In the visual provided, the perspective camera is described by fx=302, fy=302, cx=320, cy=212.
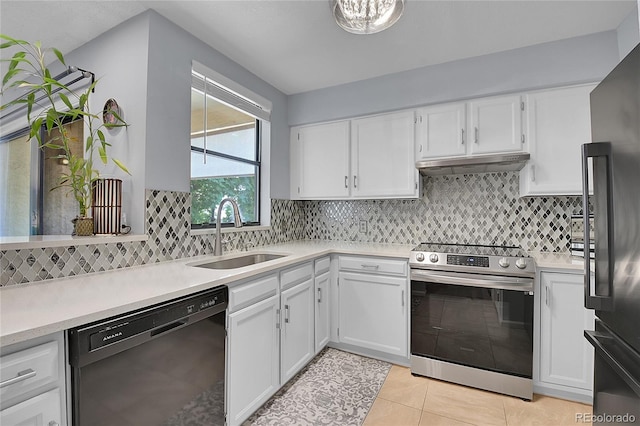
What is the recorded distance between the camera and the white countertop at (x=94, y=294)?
924 millimetres

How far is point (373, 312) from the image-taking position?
2537 mm

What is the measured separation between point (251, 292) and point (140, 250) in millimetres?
734

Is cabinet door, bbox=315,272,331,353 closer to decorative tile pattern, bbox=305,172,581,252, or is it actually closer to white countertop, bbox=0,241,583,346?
white countertop, bbox=0,241,583,346

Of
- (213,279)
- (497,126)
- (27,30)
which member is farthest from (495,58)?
(27,30)

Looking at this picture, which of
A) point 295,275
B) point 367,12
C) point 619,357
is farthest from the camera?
point 295,275

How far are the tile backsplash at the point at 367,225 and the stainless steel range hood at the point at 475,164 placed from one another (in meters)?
0.25

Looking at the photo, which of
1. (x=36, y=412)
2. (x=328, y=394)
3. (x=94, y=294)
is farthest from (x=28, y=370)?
(x=328, y=394)

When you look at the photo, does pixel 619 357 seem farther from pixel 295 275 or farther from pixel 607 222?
pixel 295 275

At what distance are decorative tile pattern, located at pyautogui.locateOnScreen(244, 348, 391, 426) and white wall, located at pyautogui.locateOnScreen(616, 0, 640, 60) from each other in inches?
109

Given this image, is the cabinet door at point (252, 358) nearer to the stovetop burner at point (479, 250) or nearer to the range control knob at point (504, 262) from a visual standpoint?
the stovetop burner at point (479, 250)

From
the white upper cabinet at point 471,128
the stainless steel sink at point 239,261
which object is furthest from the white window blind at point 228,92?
the white upper cabinet at point 471,128

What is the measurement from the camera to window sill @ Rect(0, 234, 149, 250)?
134cm

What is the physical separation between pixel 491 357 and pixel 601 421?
991 mm

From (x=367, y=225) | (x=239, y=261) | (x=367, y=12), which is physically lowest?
(x=239, y=261)
